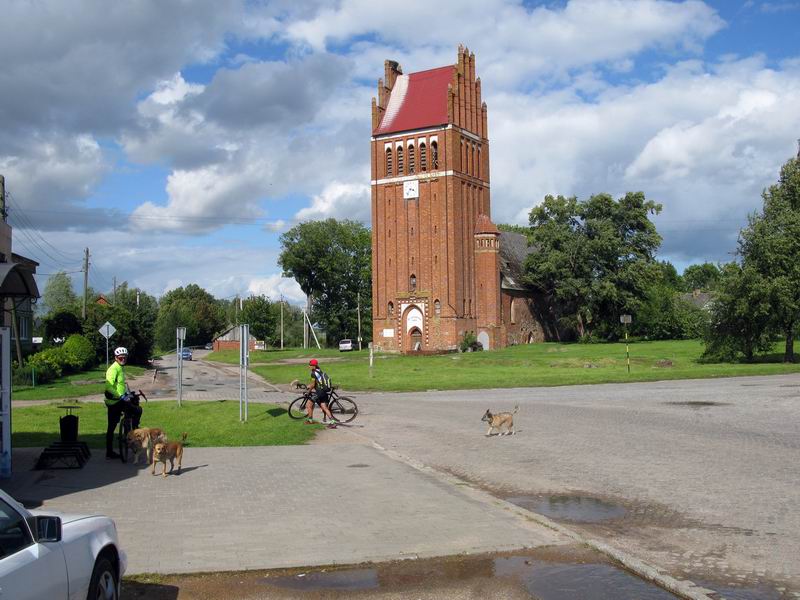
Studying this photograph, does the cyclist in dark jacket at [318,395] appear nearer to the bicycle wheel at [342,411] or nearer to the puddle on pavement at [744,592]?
the bicycle wheel at [342,411]

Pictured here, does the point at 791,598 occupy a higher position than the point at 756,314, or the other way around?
the point at 756,314

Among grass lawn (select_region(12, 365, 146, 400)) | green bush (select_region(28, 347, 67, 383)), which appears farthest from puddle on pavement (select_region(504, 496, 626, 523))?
green bush (select_region(28, 347, 67, 383))

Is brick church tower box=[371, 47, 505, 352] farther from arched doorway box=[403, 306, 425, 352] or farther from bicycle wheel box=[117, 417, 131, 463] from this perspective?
bicycle wheel box=[117, 417, 131, 463]

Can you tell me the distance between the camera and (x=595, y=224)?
245 feet

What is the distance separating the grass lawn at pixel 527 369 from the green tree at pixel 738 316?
1464 millimetres

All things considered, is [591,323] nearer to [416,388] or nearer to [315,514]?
[416,388]

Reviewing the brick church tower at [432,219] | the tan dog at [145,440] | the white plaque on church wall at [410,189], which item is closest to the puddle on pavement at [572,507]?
the tan dog at [145,440]

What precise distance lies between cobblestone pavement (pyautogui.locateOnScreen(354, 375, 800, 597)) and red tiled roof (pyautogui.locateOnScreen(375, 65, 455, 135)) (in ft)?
156

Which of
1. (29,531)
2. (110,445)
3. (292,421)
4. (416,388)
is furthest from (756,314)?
(29,531)

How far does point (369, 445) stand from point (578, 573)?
8907 mm

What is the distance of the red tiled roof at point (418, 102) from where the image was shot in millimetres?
70938

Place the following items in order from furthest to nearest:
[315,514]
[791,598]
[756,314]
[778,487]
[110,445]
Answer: [756,314]
[110,445]
[778,487]
[315,514]
[791,598]

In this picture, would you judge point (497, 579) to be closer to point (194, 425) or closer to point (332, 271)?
point (194, 425)

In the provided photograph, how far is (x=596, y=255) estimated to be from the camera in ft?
245
